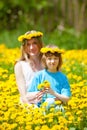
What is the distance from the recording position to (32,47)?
620 cm

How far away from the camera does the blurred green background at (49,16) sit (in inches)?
653

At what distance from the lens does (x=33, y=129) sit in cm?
518

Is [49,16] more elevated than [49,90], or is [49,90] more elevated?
[49,16]

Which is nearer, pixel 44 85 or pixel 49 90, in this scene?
pixel 44 85

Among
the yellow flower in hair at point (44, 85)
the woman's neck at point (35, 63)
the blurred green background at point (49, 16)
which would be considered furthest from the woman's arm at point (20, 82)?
the blurred green background at point (49, 16)

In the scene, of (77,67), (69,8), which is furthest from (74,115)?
(69,8)

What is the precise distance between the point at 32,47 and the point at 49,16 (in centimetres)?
1313

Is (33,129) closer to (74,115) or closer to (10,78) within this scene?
(74,115)

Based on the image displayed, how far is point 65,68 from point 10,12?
31.9ft

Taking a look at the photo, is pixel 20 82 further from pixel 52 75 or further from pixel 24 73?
pixel 52 75

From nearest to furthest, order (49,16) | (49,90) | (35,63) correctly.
Answer: (49,90) → (35,63) → (49,16)

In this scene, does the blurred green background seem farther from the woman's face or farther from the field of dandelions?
the field of dandelions

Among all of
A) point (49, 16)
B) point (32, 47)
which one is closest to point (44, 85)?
point (32, 47)

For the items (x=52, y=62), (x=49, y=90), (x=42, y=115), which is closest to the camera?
(x=42, y=115)
